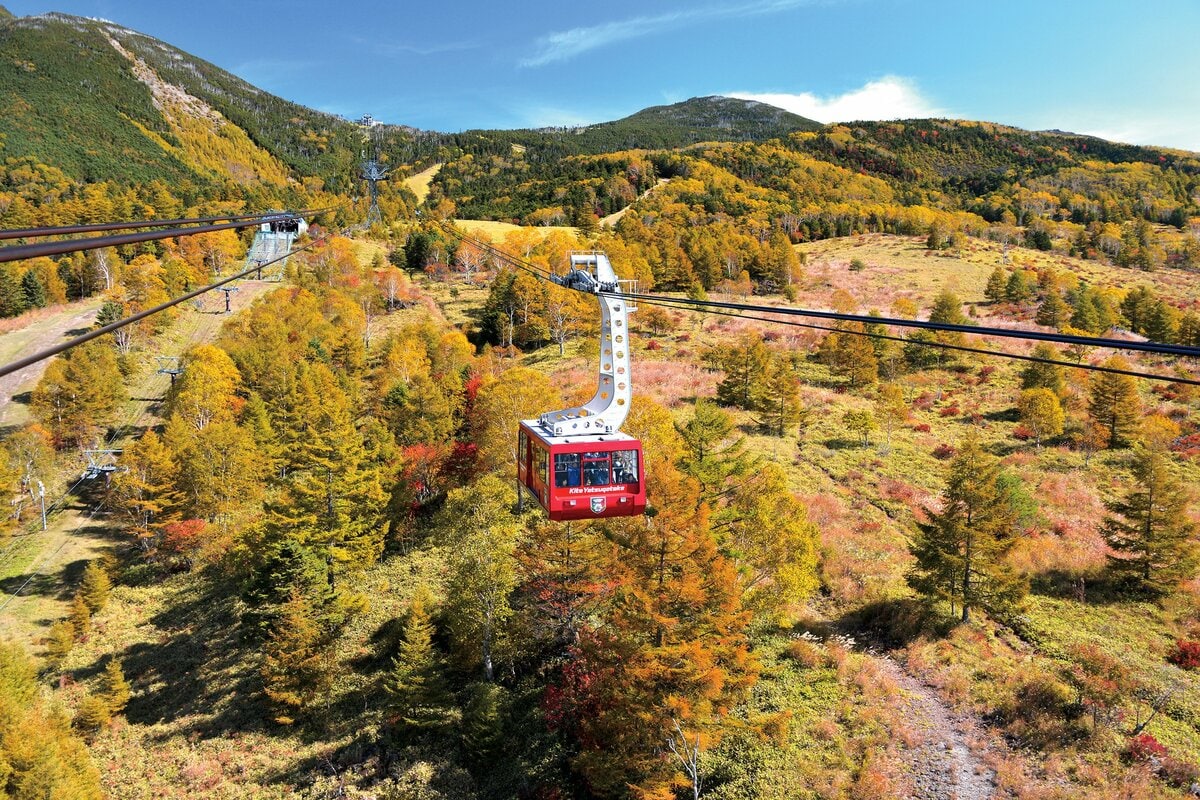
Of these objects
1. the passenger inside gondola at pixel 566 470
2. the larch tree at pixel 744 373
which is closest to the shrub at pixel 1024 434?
the larch tree at pixel 744 373

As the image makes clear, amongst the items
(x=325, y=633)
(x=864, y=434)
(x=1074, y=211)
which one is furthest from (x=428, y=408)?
(x=1074, y=211)

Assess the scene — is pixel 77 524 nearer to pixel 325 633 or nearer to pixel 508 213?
pixel 325 633

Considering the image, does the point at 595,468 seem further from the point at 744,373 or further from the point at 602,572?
the point at 744,373

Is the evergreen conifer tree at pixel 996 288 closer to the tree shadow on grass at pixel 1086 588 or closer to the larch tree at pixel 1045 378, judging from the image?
the larch tree at pixel 1045 378

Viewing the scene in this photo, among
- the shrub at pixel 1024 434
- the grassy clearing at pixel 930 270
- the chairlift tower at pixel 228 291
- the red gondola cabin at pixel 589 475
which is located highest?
the grassy clearing at pixel 930 270

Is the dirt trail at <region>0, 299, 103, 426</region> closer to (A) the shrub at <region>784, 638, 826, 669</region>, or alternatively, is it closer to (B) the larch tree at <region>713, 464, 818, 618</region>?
(B) the larch tree at <region>713, 464, 818, 618</region>

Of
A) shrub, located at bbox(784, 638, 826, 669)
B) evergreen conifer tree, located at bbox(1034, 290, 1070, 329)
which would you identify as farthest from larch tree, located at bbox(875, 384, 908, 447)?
evergreen conifer tree, located at bbox(1034, 290, 1070, 329)
